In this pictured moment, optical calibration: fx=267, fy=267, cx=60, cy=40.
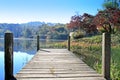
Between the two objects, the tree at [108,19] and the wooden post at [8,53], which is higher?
the tree at [108,19]

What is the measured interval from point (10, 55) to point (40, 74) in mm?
1208

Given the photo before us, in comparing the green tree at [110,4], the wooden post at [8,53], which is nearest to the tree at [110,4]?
the green tree at [110,4]

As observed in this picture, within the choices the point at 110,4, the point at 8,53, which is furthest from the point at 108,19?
the point at 8,53

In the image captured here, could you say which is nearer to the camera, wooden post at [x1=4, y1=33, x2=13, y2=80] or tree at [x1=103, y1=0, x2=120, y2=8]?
wooden post at [x1=4, y1=33, x2=13, y2=80]

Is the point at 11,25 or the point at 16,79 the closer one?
the point at 16,79

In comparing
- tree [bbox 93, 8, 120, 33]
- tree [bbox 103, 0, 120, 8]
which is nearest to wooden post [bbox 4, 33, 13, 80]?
tree [bbox 93, 8, 120, 33]

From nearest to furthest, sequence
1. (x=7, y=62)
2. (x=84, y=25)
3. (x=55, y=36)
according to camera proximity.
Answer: (x=7, y=62), (x=84, y=25), (x=55, y=36)

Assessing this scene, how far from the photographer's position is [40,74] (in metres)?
6.52

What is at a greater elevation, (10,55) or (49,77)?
(10,55)

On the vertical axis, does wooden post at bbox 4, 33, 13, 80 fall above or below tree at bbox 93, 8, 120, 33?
below

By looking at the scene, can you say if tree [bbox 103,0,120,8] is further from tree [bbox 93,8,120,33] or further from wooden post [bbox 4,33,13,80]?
wooden post [bbox 4,33,13,80]

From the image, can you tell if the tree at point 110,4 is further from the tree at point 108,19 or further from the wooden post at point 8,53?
the wooden post at point 8,53

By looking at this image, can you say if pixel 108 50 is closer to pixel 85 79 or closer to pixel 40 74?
pixel 85 79

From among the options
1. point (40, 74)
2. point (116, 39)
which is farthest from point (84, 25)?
point (40, 74)
